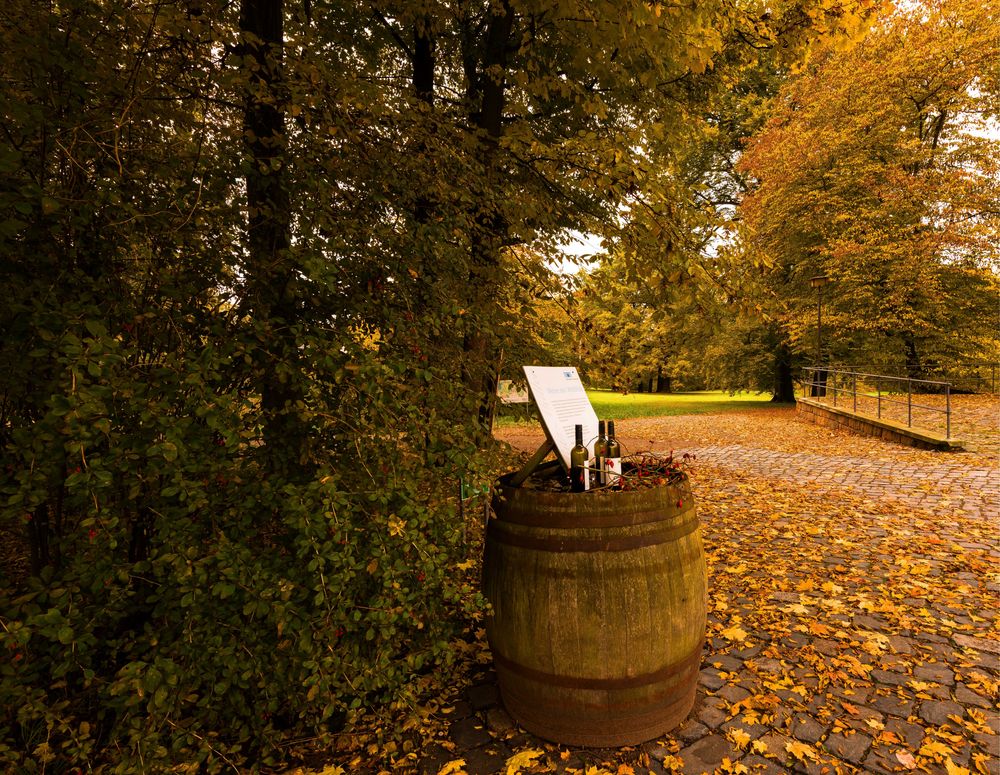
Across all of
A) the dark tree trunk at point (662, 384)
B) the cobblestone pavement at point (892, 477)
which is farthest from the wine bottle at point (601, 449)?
the dark tree trunk at point (662, 384)

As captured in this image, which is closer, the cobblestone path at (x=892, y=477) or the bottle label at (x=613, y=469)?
the bottle label at (x=613, y=469)

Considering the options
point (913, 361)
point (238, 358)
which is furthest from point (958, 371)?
point (238, 358)

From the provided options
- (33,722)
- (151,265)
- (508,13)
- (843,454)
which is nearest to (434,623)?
(33,722)

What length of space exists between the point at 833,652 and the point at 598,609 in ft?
6.70

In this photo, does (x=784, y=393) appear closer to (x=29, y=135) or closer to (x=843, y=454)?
(x=843, y=454)

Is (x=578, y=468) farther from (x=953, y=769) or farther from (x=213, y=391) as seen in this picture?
(x=953, y=769)

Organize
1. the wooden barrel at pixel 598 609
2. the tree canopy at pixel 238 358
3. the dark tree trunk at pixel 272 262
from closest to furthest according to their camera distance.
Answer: the tree canopy at pixel 238 358, the dark tree trunk at pixel 272 262, the wooden barrel at pixel 598 609

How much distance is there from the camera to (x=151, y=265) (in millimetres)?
2234

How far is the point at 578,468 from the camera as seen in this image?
2600mm

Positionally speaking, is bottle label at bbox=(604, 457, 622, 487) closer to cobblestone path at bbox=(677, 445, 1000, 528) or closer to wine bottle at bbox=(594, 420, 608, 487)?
wine bottle at bbox=(594, 420, 608, 487)

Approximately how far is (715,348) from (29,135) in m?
21.5

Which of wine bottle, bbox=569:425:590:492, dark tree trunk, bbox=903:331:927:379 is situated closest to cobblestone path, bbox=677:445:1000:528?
wine bottle, bbox=569:425:590:492

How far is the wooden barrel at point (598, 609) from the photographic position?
2.39 m

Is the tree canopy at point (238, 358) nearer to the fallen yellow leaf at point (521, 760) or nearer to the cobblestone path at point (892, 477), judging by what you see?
the fallen yellow leaf at point (521, 760)
